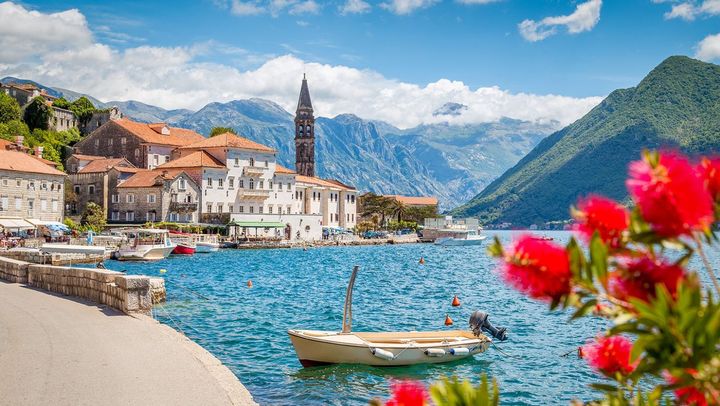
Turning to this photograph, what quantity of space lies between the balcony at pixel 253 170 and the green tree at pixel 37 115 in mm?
32551

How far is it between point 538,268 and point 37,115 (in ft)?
353

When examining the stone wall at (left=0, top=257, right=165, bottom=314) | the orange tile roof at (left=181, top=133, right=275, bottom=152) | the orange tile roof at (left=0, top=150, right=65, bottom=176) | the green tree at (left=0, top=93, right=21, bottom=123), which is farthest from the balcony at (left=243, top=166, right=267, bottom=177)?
the stone wall at (left=0, top=257, right=165, bottom=314)

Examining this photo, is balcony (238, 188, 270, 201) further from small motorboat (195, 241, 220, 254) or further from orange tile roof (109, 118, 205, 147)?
orange tile roof (109, 118, 205, 147)

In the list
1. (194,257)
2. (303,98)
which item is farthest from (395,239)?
(194,257)

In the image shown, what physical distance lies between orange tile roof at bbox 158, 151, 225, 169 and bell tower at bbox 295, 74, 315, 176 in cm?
3949

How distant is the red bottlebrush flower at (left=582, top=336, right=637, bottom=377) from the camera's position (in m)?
3.33

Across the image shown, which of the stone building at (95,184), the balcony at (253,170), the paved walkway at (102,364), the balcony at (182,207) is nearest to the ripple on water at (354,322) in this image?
the paved walkway at (102,364)

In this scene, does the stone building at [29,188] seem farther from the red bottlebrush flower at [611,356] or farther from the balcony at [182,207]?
the red bottlebrush flower at [611,356]

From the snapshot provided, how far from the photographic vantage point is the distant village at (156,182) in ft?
229

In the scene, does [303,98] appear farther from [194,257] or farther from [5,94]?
[194,257]

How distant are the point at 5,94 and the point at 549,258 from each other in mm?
105624

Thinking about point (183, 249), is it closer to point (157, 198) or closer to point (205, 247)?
point (205, 247)

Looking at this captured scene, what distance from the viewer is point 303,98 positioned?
13638cm

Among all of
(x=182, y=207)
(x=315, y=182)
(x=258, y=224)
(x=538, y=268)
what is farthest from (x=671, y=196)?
(x=315, y=182)
